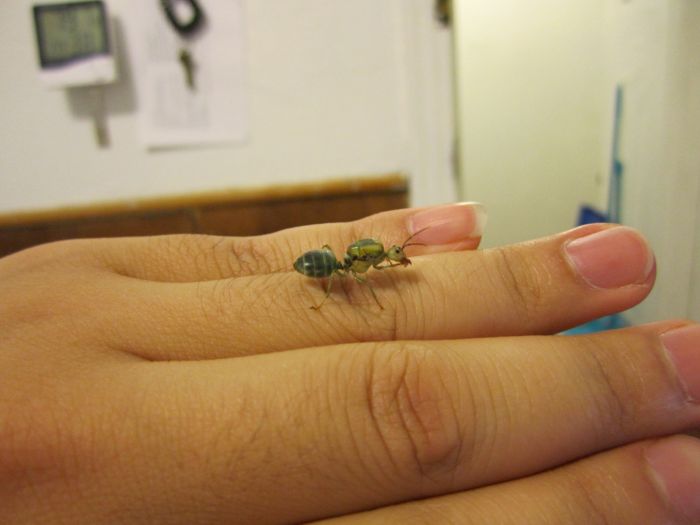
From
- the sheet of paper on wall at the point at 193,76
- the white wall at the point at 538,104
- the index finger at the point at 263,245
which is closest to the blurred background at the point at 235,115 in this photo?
the sheet of paper on wall at the point at 193,76

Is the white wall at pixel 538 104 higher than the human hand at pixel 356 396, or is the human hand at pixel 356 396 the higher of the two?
the white wall at pixel 538 104

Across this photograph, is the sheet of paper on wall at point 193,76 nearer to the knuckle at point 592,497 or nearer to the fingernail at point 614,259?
the fingernail at point 614,259

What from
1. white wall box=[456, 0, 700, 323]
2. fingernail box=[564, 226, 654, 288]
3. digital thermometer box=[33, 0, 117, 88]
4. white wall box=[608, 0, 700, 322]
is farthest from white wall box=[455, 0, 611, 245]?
fingernail box=[564, 226, 654, 288]

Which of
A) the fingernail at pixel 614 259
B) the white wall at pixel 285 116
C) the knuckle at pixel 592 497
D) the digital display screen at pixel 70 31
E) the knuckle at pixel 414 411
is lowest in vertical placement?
the knuckle at pixel 592 497

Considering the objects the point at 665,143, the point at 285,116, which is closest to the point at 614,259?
the point at 665,143

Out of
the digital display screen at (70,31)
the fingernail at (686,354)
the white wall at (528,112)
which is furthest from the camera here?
the white wall at (528,112)

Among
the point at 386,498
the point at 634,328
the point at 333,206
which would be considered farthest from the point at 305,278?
the point at 333,206

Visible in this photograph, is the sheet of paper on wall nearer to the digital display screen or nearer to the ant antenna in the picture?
the digital display screen
